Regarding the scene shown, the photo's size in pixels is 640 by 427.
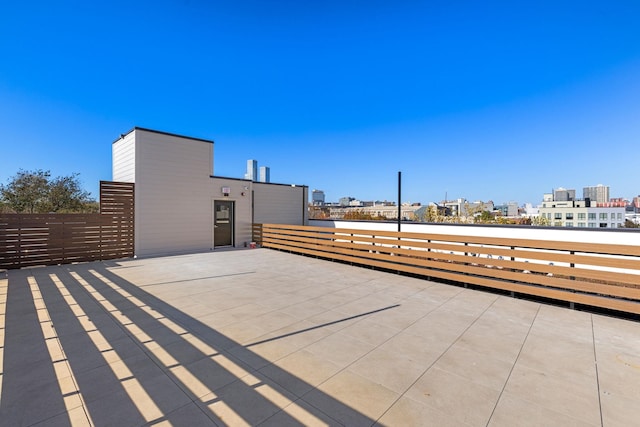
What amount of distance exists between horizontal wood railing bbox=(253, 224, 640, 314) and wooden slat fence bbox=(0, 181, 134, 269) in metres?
5.77

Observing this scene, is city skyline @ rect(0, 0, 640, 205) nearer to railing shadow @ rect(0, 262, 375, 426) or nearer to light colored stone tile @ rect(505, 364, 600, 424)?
light colored stone tile @ rect(505, 364, 600, 424)

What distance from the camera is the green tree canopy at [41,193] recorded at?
10172mm

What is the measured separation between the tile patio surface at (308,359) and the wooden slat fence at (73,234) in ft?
8.78

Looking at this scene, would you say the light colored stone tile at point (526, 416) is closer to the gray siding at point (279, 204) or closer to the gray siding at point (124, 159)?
the gray siding at point (124, 159)

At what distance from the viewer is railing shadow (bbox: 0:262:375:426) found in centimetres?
158

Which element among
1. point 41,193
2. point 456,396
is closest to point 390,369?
point 456,396

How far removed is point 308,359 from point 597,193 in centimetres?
9657

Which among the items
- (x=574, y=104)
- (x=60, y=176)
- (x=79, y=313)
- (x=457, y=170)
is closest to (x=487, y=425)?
(x=79, y=313)

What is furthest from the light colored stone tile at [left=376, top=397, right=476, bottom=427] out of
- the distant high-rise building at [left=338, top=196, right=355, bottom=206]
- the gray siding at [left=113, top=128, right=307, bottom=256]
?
the distant high-rise building at [left=338, top=196, right=355, bottom=206]

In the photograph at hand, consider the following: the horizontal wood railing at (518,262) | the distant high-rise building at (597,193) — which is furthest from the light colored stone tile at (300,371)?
the distant high-rise building at (597,193)

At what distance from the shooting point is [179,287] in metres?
4.45

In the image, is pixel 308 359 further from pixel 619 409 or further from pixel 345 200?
pixel 345 200

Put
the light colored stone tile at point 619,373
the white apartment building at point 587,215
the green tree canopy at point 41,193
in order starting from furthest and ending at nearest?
the white apartment building at point 587,215, the green tree canopy at point 41,193, the light colored stone tile at point 619,373

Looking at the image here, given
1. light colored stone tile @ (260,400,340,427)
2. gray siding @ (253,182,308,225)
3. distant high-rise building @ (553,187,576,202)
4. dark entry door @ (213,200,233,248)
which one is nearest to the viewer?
light colored stone tile @ (260,400,340,427)
